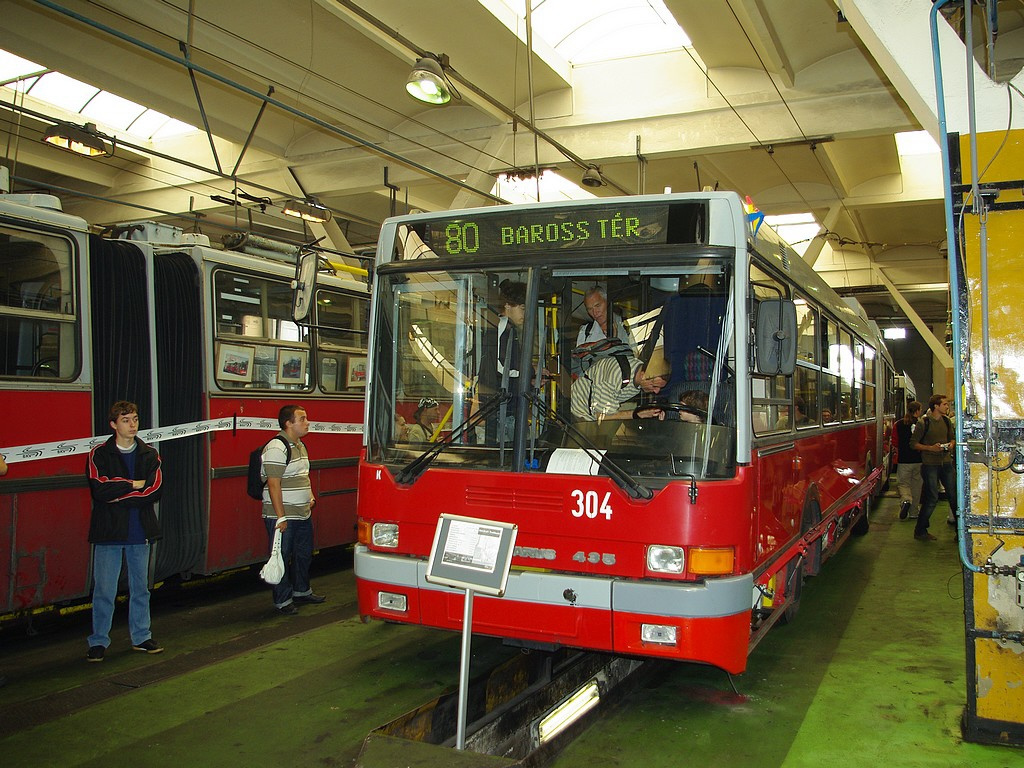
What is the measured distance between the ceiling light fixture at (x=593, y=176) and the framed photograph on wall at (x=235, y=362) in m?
6.73

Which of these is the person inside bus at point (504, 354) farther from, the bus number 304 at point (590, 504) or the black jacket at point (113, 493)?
the black jacket at point (113, 493)

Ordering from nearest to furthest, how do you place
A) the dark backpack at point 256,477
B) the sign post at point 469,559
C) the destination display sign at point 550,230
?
the sign post at point 469,559, the destination display sign at point 550,230, the dark backpack at point 256,477

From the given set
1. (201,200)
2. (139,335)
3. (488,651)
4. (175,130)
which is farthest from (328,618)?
(201,200)

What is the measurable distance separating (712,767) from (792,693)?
1.39 metres

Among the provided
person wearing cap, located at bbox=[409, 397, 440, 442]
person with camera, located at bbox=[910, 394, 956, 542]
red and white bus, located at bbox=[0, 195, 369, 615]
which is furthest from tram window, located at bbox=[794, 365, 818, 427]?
person with camera, located at bbox=[910, 394, 956, 542]

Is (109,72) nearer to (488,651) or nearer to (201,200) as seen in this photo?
(201,200)

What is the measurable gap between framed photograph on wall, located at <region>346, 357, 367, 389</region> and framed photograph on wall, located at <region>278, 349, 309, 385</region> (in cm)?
67

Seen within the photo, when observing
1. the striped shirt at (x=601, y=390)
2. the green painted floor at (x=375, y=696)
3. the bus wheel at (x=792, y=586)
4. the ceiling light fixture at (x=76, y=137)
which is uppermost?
the ceiling light fixture at (x=76, y=137)

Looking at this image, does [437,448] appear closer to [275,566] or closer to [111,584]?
[275,566]

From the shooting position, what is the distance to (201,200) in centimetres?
1866

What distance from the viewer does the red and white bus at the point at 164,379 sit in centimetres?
610

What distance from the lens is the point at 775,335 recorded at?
4492mm

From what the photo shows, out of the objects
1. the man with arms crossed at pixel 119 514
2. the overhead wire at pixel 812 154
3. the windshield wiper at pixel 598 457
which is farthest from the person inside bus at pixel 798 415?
the overhead wire at pixel 812 154

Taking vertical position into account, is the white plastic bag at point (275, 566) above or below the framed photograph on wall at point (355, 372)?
below
